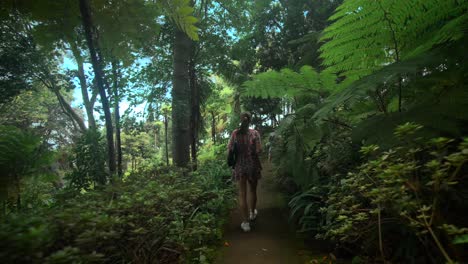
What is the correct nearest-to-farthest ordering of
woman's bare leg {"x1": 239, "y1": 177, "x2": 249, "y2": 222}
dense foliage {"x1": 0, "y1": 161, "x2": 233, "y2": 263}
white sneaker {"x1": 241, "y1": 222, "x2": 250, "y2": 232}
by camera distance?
dense foliage {"x1": 0, "y1": 161, "x2": 233, "y2": 263}
white sneaker {"x1": 241, "y1": 222, "x2": 250, "y2": 232}
woman's bare leg {"x1": 239, "y1": 177, "x2": 249, "y2": 222}

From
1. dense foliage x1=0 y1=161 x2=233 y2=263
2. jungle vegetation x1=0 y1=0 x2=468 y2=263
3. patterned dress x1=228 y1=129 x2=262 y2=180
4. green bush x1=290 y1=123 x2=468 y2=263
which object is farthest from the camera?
patterned dress x1=228 y1=129 x2=262 y2=180

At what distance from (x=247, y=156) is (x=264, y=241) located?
1.20m

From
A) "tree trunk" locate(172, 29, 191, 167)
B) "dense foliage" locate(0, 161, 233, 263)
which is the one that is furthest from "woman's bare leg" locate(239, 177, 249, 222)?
"tree trunk" locate(172, 29, 191, 167)

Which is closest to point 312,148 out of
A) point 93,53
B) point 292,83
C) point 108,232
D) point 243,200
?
point 292,83

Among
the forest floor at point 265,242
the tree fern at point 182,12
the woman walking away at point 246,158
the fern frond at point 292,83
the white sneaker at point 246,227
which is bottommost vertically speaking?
the forest floor at point 265,242

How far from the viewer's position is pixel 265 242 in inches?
132

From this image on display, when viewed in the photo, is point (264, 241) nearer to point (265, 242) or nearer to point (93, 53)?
point (265, 242)

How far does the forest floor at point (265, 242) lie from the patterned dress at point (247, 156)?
0.72 meters

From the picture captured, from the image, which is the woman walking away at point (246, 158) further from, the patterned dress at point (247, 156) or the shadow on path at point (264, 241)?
the shadow on path at point (264, 241)

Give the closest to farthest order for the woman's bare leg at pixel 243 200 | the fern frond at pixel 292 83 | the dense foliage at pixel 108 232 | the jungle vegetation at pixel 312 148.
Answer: the dense foliage at pixel 108 232
the jungle vegetation at pixel 312 148
the fern frond at pixel 292 83
the woman's bare leg at pixel 243 200

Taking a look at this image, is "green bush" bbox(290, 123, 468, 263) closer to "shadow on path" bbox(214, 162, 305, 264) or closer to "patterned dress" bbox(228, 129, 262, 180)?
"shadow on path" bbox(214, 162, 305, 264)

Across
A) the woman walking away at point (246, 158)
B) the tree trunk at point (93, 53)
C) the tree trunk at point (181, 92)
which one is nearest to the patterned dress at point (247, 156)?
the woman walking away at point (246, 158)

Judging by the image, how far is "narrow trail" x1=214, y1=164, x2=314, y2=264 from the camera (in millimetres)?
2922

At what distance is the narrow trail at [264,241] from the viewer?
9.59ft
